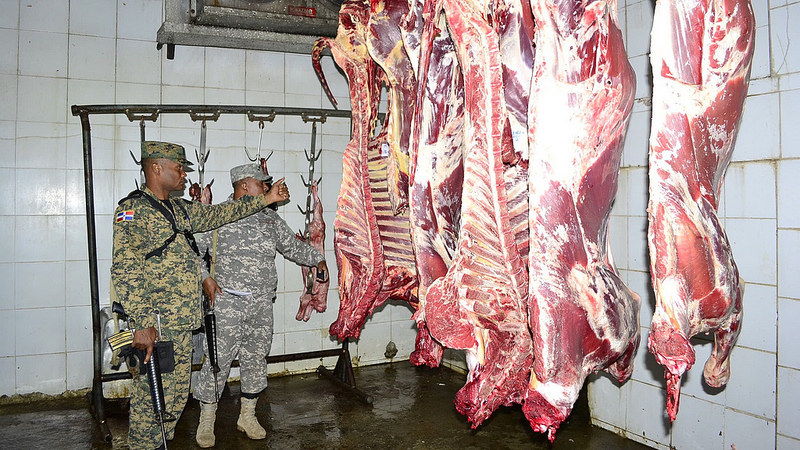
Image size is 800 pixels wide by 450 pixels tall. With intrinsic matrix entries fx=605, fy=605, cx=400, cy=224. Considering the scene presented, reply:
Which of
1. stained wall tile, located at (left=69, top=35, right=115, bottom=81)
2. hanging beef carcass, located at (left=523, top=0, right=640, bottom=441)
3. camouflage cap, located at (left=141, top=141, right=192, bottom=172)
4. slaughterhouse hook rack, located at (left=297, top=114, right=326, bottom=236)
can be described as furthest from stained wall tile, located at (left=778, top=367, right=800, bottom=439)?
stained wall tile, located at (left=69, top=35, right=115, bottom=81)

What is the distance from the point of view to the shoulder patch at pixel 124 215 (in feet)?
11.8

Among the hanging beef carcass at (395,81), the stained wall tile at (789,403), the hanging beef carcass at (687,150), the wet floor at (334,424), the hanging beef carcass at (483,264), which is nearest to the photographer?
the hanging beef carcass at (687,150)

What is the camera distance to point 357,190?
3055mm

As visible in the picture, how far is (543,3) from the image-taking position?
1.69m

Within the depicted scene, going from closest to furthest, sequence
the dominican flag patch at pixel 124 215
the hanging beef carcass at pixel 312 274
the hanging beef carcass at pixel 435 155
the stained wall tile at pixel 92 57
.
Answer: the hanging beef carcass at pixel 435 155
the dominican flag patch at pixel 124 215
the stained wall tile at pixel 92 57
the hanging beef carcass at pixel 312 274

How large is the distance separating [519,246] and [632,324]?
0.43 meters

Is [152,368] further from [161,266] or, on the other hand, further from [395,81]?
[395,81]

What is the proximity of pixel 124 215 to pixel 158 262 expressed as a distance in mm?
349

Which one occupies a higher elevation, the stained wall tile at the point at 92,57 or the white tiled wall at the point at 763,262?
the stained wall tile at the point at 92,57

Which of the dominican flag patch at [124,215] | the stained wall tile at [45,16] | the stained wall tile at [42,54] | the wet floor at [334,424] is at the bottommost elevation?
the wet floor at [334,424]

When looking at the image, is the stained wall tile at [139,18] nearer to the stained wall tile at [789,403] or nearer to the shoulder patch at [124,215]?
the shoulder patch at [124,215]

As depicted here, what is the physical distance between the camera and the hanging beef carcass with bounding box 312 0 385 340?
2922 mm

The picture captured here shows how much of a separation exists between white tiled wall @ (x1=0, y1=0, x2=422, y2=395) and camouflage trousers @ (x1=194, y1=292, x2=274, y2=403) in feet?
5.04

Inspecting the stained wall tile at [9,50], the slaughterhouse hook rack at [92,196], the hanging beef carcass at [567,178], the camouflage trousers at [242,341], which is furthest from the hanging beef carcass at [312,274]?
the hanging beef carcass at [567,178]
